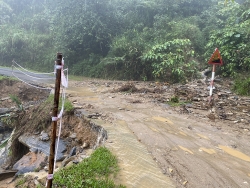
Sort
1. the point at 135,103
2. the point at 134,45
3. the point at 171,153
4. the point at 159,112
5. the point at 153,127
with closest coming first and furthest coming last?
the point at 171,153
the point at 153,127
the point at 159,112
the point at 135,103
the point at 134,45

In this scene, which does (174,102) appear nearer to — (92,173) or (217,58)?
(217,58)

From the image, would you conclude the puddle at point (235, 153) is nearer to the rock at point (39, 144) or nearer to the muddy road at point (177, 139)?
the muddy road at point (177, 139)

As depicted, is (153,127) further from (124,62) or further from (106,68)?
(106,68)

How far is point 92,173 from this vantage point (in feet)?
10.8

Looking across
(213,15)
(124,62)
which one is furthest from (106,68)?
(213,15)

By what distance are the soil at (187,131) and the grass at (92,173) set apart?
213 millimetres

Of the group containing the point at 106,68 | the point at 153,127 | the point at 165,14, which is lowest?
the point at 153,127

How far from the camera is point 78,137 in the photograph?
19.7 ft

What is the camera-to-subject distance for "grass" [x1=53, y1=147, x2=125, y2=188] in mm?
3023

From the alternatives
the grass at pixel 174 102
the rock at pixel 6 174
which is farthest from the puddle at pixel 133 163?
the grass at pixel 174 102

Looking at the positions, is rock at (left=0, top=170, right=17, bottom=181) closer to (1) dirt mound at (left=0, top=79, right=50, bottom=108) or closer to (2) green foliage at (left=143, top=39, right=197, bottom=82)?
(1) dirt mound at (left=0, top=79, right=50, bottom=108)

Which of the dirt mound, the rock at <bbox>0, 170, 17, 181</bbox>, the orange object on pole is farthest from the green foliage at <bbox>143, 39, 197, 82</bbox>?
the rock at <bbox>0, 170, 17, 181</bbox>

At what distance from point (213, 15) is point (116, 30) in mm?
8014

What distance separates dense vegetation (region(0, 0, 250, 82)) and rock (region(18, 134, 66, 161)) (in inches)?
303
